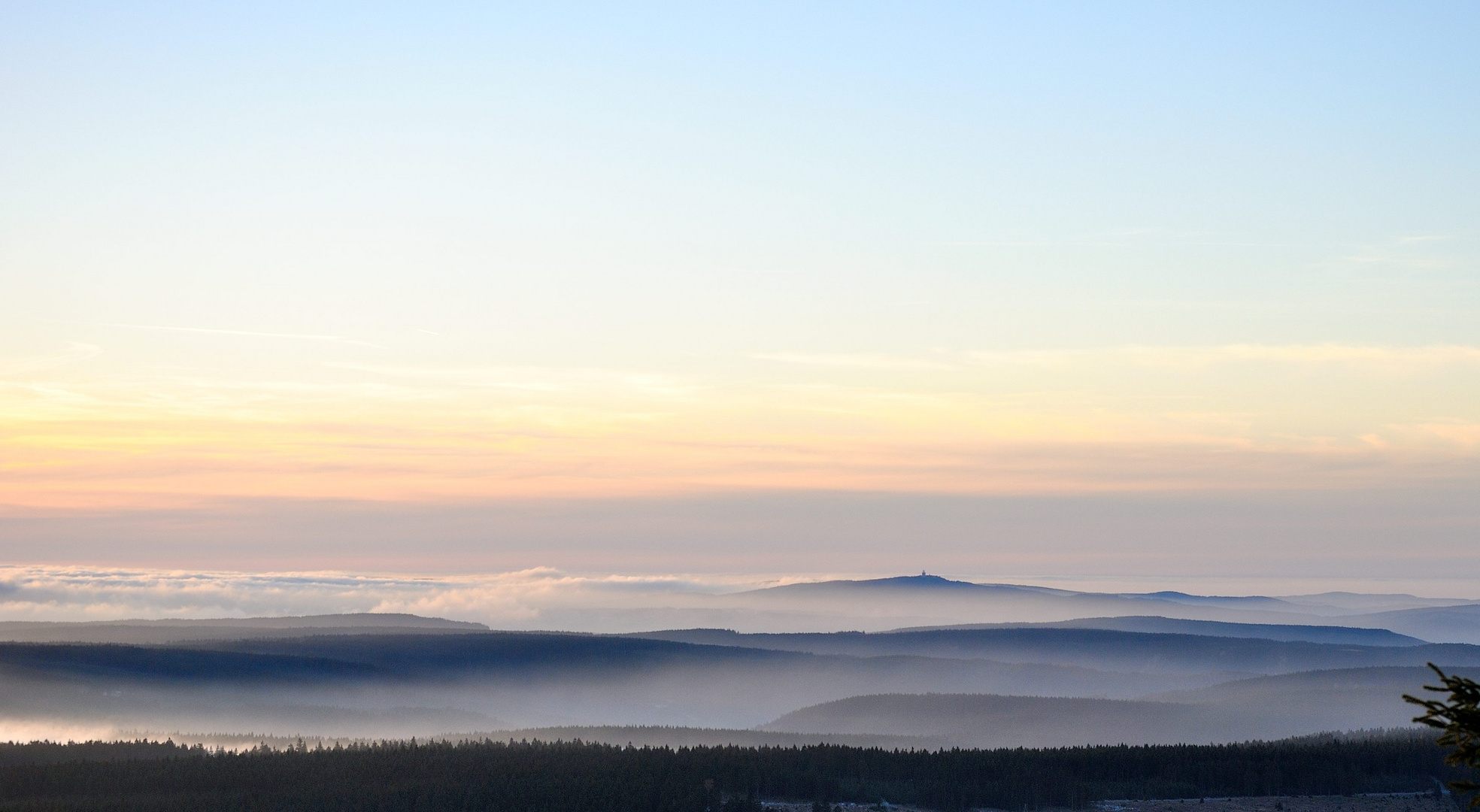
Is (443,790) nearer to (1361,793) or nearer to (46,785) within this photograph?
(46,785)

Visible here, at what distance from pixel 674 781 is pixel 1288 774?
1649 inches

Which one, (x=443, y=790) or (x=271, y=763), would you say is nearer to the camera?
(x=443, y=790)

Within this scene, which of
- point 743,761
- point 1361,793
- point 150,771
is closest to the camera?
point 1361,793

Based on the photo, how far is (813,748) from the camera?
11775 centimetres

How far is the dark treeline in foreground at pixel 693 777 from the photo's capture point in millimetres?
88188

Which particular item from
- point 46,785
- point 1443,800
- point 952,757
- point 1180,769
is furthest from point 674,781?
point 46,785

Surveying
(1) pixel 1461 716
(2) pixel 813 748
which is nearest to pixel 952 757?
(2) pixel 813 748

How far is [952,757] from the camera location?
10800 centimetres

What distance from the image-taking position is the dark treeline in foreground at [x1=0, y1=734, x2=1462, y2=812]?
88188 millimetres

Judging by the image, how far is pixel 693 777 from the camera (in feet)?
306

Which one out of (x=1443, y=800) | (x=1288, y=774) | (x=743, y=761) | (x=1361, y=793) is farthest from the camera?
(x=743, y=761)

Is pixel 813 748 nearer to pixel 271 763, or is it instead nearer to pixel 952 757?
pixel 952 757

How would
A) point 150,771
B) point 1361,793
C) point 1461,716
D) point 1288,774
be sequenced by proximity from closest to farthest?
point 1461,716 → point 1361,793 → point 1288,774 → point 150,771

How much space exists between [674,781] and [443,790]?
15.4 m
